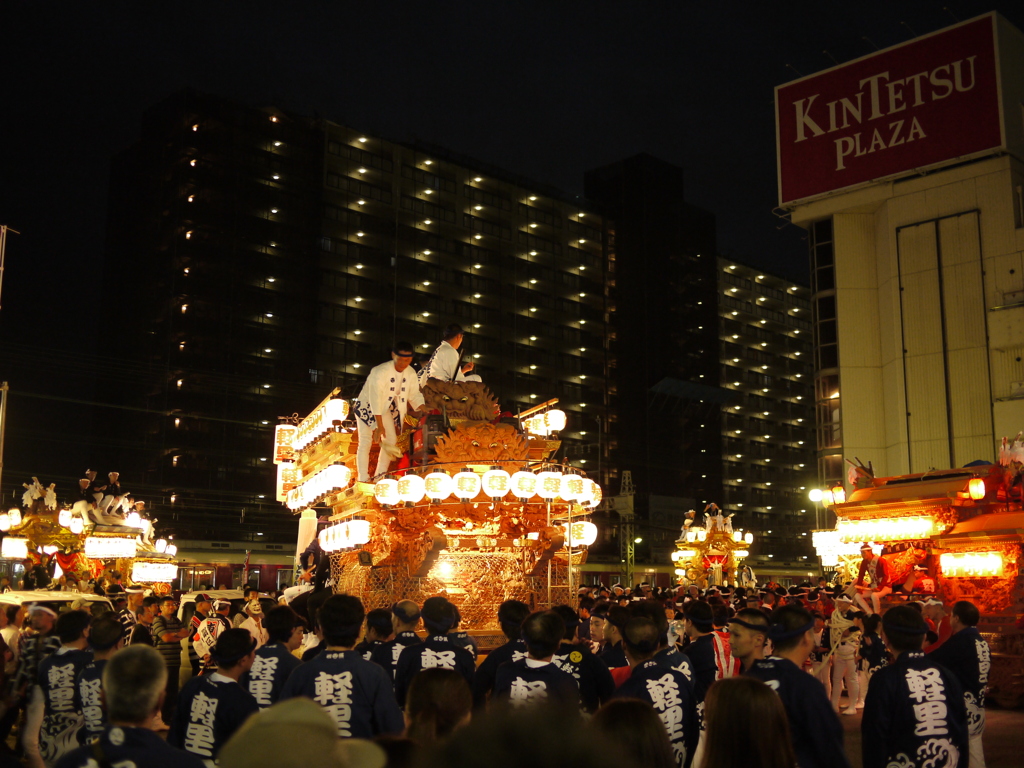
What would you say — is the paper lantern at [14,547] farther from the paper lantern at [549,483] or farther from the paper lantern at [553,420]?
the paper lantern at [549,483]

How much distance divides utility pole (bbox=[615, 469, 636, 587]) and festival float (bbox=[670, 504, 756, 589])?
936 cm

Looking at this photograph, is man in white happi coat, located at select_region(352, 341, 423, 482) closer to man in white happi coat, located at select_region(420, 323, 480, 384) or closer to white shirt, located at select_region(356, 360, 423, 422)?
white shirt, located at select_region(356, 360, 423, 422)

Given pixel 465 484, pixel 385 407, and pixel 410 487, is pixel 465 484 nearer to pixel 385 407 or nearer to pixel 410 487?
pixel 410 487

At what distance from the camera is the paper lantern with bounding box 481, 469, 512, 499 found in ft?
52.8

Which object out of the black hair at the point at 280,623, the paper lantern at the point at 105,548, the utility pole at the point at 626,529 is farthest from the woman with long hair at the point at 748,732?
the utility pole at the point at 626,529

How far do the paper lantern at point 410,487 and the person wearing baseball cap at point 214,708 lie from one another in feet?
35.7

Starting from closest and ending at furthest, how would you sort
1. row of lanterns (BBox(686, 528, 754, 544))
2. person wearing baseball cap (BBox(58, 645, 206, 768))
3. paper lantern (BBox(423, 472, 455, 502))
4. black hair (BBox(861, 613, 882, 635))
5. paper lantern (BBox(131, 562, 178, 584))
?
person wearing baseball cap (BBox(58, 645, 206, 768))
black hair (BBox(861, 613, 882, 635))
paper lantern (BBox(423, 472, 455, 502))
paper lantern (BBox(131, 562, 178, 584))
row of lanterns (BBox(686, 528, 754, 544))

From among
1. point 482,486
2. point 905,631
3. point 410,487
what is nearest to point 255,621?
point 410,487

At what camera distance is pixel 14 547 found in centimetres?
2150

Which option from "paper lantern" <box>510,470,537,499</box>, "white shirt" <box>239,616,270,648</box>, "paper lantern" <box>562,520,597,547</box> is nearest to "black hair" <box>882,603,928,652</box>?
"white shirt" <box>239,616,270,648</box>

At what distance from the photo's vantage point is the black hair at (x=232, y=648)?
5.29 metres

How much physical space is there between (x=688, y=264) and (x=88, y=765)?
68.3 m

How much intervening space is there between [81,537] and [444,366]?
10925mm

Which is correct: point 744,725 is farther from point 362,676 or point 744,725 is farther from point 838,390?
point 838,390
